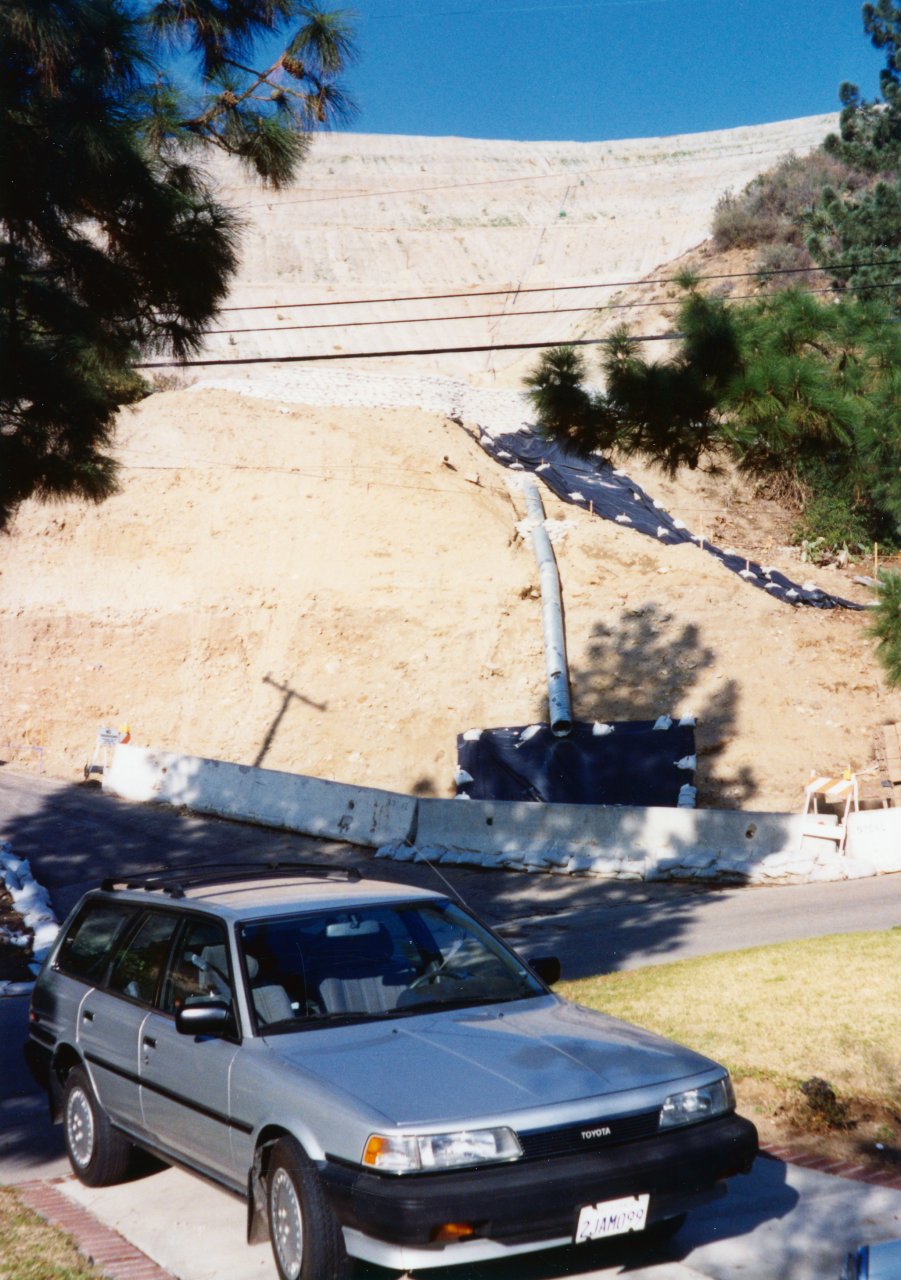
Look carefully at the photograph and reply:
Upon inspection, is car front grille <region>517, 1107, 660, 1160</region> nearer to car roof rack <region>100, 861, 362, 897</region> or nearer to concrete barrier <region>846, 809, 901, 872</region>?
car roof rack <region>100, 861, 362, 897</region>

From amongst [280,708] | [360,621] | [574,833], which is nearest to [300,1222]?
[574,833]

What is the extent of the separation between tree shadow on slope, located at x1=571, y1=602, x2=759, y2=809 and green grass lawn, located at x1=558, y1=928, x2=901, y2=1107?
47.0 feet

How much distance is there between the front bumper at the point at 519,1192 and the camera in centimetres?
440

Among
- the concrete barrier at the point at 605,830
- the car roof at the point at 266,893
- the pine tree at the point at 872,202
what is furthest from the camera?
the pine tree at the point at 872,202

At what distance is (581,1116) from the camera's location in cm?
472

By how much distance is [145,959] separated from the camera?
20.9ft

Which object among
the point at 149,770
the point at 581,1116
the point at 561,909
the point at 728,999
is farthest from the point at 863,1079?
the point at 149,770

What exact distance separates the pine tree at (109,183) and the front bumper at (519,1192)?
302 inches

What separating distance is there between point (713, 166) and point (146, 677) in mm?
95571

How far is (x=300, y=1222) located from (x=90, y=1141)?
2.09 m

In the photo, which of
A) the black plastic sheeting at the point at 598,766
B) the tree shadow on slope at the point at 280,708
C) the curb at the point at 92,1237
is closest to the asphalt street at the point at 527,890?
the black plastic sheeting at the point at 598,766

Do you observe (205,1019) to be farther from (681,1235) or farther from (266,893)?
(681,1235)

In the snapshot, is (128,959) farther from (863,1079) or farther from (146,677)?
(146,677)

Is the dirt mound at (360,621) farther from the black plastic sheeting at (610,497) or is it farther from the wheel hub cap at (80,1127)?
the wheel hub cap at (80,1127)
